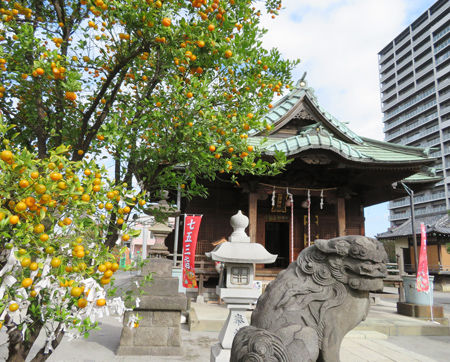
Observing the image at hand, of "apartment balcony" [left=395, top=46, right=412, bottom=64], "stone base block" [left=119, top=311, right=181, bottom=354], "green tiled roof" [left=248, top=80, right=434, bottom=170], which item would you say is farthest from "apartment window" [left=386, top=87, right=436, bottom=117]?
"stone base block" [left=119, top=311, right=181, bottom=354]

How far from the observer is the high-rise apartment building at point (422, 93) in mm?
53188

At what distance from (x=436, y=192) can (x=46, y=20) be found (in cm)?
6527

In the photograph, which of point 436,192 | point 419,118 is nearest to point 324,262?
point 436,192

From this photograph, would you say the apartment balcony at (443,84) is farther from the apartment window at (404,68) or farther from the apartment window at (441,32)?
the apartment window at (404,68)

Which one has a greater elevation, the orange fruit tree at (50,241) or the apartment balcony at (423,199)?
the apartment balcony at (423,199)

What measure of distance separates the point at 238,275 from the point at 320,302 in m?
2.77

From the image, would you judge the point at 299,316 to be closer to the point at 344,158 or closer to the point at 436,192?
the point at 344,158

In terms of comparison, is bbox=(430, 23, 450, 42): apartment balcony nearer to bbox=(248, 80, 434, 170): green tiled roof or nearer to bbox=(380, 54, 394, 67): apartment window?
bbox=(380, 54, 394, 67): apartment window

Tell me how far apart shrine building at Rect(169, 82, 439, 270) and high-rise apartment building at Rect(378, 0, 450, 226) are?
141 ft

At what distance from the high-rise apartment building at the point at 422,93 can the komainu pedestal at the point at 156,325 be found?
5379 cm

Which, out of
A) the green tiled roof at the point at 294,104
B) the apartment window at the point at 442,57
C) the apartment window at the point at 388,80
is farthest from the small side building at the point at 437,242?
the apartment window at the point at 388,80

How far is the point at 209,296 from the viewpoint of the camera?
11.4 metres

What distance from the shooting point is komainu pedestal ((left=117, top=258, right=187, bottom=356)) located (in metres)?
5.46

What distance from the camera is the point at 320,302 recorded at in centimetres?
259
